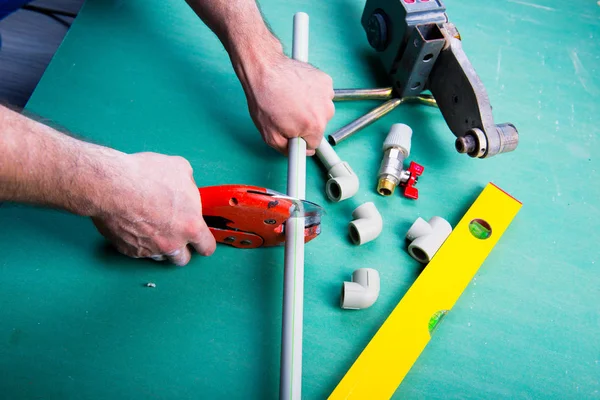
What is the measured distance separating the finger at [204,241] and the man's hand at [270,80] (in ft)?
0.87

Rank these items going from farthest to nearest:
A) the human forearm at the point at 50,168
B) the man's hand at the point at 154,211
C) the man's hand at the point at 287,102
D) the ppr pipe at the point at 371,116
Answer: the ppr pipe at the point at 371,116 → the man's hand at the point at 287,102 → the man's hand at the point at 154,211 → the human forearm at the point at 50,168

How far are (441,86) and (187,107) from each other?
578 mm

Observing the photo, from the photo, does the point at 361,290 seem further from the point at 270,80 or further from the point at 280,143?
the point at 270,80

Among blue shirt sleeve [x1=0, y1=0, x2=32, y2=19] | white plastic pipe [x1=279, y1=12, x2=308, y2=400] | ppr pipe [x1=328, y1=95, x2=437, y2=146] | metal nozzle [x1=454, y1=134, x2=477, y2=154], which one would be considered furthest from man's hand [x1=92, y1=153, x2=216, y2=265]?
blue shirt sleeve [x1=0, y1=0, x2=32, y2=19]

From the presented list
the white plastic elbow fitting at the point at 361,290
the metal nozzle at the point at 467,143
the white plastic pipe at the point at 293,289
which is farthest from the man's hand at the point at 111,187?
the metal nozzle at the point at 467,143

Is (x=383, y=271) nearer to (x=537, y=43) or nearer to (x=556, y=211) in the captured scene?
(x=556, y=211)

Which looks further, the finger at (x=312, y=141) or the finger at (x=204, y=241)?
the finger at (x=312, y=141)

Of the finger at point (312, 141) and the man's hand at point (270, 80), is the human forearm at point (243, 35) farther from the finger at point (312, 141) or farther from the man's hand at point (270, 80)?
the finger at point (312, 141)

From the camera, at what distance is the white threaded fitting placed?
1.08 metres

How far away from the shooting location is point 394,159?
1.06 metres

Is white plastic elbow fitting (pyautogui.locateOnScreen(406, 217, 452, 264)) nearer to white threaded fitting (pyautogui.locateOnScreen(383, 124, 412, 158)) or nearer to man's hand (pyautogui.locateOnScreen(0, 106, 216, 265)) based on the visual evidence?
white threaded fitting (pyautogui.locateOnScreen(383, 124, 412, 158))

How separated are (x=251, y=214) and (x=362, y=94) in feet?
1.55

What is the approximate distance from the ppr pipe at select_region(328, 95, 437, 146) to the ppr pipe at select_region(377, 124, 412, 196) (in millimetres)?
61

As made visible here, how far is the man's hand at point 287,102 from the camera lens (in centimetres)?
100
